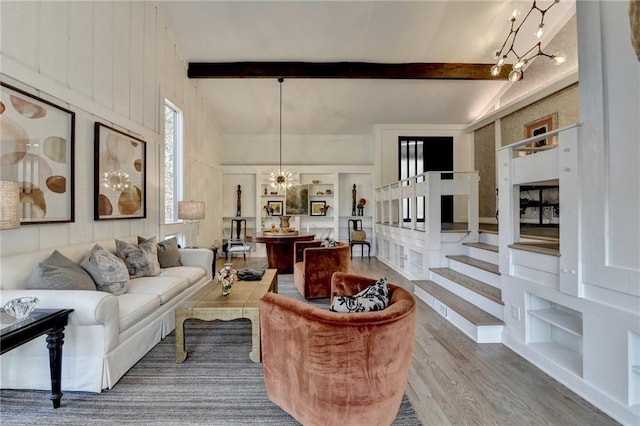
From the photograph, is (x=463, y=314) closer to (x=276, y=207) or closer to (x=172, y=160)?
(x=172, y=160)

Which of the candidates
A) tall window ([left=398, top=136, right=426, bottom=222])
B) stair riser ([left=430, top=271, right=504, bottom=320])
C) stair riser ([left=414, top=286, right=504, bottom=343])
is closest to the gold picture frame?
tall window ([left=398, top=136, right=426, bottom=222])

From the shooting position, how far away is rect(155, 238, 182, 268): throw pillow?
4.06 m

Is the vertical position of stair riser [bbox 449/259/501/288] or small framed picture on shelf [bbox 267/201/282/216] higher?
small framed picture on shelf [bbox 267/201/282/216]

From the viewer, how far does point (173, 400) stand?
6.54 ft

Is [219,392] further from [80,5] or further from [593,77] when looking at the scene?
[80,5]

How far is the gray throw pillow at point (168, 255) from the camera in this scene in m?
4.06

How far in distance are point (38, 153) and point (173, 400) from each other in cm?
248

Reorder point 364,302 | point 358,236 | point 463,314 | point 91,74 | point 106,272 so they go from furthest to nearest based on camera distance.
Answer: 1. point 358,236
2. point 91,74
3. point 463,314
4. point 106,272
5. point 364,302

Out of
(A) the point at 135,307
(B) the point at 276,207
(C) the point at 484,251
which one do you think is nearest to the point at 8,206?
(A) the point at 135,307

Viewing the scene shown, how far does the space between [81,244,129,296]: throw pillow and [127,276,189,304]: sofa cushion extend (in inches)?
5.6

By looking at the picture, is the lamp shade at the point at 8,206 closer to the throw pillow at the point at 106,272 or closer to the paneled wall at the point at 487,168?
the throw pillow at the point at 106,272

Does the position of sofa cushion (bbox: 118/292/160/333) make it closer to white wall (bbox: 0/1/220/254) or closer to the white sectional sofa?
the white sectional sofa

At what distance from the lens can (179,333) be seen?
2484 mm

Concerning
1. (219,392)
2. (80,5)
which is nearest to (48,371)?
(219,392)
